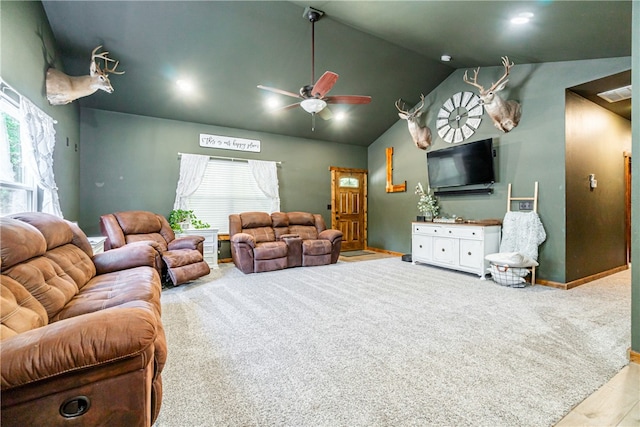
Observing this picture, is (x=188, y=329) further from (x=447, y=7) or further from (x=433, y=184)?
(x=433, y=184)

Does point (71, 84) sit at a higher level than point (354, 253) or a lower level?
higher

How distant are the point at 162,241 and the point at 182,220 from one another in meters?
0.82

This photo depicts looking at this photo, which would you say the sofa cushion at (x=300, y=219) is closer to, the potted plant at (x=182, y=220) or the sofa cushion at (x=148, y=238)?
the potted plant at (x=182, y=220)

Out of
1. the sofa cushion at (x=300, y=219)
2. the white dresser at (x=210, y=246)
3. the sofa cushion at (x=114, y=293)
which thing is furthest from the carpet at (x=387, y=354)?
the sofa cushion at (x=300, y=219)

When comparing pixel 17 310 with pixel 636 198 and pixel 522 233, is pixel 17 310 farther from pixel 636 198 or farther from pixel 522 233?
pixel 522 233

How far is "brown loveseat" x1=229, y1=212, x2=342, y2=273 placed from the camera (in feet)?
15.6

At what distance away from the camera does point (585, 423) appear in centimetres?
142

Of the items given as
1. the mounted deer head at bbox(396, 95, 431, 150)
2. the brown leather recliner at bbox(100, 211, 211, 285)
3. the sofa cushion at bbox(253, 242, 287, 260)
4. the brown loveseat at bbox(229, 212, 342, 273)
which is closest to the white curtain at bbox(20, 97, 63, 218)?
the brown leather recliner at bbox(100, 211, 211, 285)

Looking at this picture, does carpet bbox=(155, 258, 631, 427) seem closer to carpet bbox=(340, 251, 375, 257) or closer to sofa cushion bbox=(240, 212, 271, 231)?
sofa cushion bbox=(240, 212, 271, 231)

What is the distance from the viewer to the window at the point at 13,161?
8.21 ft

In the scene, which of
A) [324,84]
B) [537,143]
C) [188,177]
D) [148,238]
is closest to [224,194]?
[188,177]

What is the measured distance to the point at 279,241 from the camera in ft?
17.5

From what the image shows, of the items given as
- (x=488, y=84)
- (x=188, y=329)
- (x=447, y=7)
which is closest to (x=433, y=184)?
(x=488, y=84)

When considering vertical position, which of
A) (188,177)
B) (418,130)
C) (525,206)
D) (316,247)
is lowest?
(316,247)
